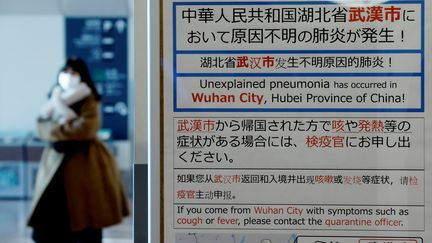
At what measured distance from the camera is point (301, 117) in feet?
5.61

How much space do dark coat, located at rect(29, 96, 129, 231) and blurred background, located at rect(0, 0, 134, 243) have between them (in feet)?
11.5

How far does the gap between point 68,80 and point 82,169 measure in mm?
763

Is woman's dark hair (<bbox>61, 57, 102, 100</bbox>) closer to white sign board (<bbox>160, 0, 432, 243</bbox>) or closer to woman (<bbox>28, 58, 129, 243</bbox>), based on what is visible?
woman (<bbox>28, 58, 129, 243</bbox>)

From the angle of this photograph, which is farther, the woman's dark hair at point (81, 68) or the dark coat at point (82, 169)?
the woman's dark hair at point (81, 68)

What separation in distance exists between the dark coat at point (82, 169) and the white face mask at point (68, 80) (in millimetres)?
178

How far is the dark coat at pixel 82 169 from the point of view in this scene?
19.2ft

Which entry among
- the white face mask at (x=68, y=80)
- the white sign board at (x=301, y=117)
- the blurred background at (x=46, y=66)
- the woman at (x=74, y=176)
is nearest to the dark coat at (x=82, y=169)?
the woman at (x=74, y=176)

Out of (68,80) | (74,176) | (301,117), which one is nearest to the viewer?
(301,117)

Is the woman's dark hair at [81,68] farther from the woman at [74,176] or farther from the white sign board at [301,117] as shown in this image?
the white sign board at [301,117]


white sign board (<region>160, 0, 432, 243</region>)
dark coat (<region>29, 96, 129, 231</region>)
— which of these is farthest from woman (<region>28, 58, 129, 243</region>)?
white sign board (<region>160, 0, 432, 243</region>)

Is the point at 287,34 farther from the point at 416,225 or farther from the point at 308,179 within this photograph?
the point at 416,225

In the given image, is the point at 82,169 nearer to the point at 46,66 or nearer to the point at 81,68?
the point at 81,68

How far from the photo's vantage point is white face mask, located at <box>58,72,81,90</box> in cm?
613

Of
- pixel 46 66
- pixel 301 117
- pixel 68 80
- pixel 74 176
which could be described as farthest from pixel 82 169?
pixel 301 117
